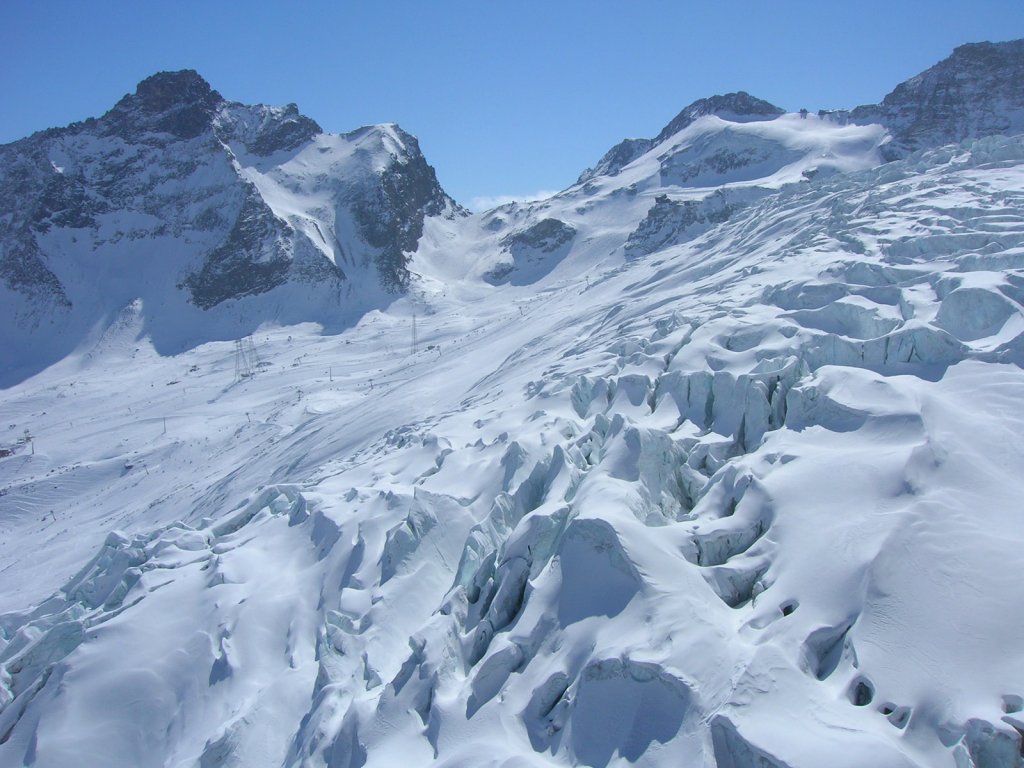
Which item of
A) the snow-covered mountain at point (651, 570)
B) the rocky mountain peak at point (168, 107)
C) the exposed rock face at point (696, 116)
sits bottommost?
the snow-covered mountain at point (651, 570)

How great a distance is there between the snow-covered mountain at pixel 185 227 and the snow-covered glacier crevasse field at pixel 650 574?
3278 inches

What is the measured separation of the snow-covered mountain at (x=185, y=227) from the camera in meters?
103

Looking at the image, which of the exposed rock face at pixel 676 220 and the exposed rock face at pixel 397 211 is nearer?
the exposed rock face at pixel 676 220

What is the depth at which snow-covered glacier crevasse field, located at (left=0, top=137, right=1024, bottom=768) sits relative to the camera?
9.02 metres

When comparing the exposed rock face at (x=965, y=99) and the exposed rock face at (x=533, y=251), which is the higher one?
the exposed rock face at (x=965, y=99)

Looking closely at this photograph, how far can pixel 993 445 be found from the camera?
43.2 ft

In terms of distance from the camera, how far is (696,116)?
163750 millimetres

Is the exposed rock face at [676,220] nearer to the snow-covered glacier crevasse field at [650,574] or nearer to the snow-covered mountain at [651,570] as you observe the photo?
the snow-covered mountain at [651,570]

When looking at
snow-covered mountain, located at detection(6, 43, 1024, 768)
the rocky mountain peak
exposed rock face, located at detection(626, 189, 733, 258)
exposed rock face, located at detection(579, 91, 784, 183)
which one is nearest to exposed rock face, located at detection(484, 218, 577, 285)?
exposed rock face, located at detection(626, 189, 733, 258)

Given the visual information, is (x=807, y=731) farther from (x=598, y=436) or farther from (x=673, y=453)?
(x=598, y=436)

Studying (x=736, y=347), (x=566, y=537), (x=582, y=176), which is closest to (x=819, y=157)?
(x=582, y=176)

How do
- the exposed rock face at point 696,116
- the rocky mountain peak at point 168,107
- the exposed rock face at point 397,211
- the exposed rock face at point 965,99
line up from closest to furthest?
the exposed rock face at point 965,99 < the exposed rock face at point 397,211 < the rocky mountain peak at point 168,107 < the exposed rock face at point 696,116

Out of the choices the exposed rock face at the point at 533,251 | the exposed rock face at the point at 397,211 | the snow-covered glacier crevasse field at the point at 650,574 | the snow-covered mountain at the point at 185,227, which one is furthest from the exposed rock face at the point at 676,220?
the snow-covered glacier crevasse field at the point at 650,574

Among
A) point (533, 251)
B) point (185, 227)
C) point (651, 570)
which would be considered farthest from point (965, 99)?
point (651, 570)
